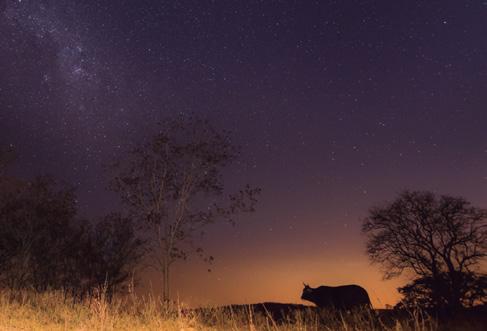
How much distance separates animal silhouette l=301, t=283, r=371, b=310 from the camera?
3438 cm

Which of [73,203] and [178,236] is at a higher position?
[73,203]

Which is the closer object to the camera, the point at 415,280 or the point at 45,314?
the point at 45,314

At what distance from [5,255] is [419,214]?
106 feet

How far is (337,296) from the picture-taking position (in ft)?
115

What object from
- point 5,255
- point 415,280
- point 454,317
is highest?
point 5,255

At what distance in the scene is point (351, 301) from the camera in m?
34.4

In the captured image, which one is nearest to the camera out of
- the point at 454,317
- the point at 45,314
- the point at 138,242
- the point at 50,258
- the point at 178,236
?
the point at 45,314

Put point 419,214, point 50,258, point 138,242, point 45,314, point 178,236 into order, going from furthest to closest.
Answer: point 138,242, point 50,258, point 419,214, point 178,236, point 45,314

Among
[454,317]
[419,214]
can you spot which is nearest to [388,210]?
[419,214]

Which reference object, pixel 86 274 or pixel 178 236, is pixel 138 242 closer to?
pixel 86 274

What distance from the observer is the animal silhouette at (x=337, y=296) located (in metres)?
34.4

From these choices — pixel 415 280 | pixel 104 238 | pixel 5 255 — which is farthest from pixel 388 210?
pixel 5 255

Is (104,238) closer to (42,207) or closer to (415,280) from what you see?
(42,207)

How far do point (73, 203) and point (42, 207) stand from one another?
95.5 inches
